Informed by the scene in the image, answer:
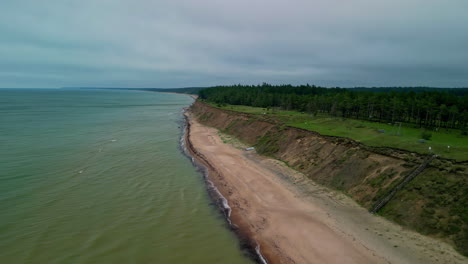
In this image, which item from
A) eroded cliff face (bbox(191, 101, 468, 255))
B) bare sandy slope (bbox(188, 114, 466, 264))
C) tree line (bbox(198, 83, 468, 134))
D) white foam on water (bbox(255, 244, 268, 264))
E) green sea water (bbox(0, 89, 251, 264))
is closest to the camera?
bare sandy slope (bbox(188, 114, 466, 264))

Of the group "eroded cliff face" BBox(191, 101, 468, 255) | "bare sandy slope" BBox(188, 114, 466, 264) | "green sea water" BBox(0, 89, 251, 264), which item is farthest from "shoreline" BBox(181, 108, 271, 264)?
"eroded cliff face" BBox(191, 101, 468, 255)

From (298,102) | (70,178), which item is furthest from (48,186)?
(298,102)

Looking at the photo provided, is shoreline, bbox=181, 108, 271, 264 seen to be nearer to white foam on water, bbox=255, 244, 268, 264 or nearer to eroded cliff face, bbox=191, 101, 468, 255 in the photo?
white foam on water, bbox=255, 244, 268, 264

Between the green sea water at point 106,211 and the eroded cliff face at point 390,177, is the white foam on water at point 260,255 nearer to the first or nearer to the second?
the green sea water at point 106,211

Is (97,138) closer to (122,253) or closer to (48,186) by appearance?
(48,186)

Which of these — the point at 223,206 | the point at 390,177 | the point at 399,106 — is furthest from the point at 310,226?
the point at 399,106

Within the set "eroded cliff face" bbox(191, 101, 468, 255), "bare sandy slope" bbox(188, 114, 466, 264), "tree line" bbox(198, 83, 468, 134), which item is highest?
"tree line" bbox(198, 83, 468, 134)
